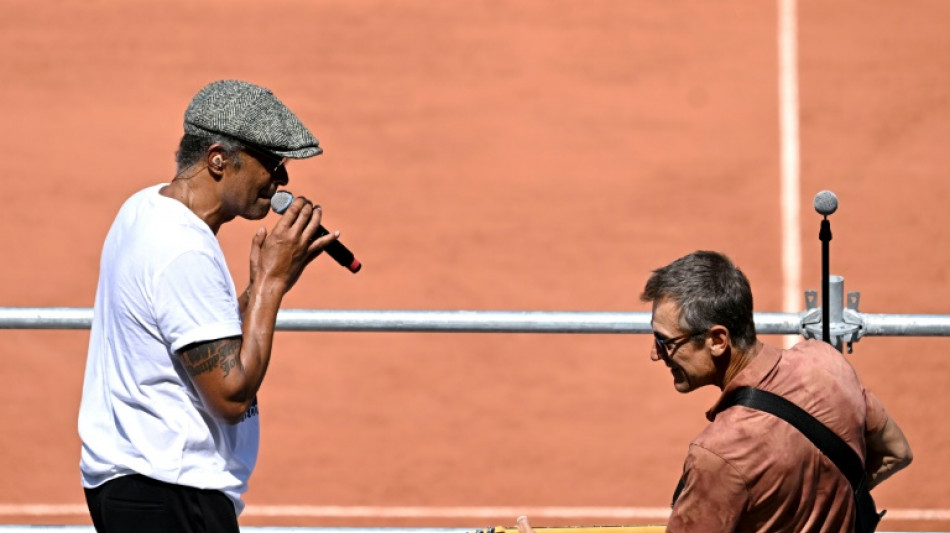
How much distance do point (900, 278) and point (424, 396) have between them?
132 inches

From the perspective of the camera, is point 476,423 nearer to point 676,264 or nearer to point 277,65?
point 277,65

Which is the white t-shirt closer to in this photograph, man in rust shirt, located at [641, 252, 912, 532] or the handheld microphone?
the handheld microphone

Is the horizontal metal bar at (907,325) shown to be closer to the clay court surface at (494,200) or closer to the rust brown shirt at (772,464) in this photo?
the rust brown shirt at (772,464)

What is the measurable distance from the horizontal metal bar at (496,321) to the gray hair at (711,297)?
0.97 meters

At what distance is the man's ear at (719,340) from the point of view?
288cm

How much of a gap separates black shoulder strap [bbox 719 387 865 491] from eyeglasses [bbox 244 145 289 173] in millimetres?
1089

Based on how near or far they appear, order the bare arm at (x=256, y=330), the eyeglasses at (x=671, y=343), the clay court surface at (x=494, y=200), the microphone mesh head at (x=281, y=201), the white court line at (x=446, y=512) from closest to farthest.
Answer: the eyeglasses at (x=671, y=343), the bare arm at (x=256, y=330), the microphone mesh head at (x=281, y=201), the white court line at (x=446, y=512), the clay court surface at (x=494, y=200)

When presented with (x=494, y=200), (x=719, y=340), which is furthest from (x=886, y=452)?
(x=494, y=200)

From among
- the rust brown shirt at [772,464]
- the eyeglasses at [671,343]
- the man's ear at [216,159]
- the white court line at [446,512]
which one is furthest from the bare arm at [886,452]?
the white court line at [446,512]

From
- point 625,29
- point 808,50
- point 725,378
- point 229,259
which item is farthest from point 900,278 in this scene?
point 725,378

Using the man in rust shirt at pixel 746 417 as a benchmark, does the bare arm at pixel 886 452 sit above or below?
below

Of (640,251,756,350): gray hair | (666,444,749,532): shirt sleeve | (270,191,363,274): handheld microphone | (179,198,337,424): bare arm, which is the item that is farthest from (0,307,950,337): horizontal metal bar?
(666,444,749,532): shirt sleeve

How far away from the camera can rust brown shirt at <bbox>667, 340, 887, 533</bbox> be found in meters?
2.70

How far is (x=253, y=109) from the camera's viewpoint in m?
3.16
